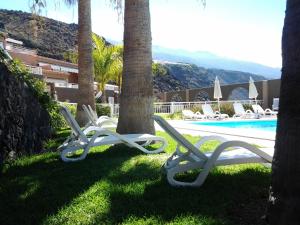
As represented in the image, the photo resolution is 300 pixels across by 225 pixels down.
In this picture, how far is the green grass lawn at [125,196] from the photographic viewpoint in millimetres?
3682

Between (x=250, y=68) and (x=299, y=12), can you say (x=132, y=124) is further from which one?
(x=250, y=68)

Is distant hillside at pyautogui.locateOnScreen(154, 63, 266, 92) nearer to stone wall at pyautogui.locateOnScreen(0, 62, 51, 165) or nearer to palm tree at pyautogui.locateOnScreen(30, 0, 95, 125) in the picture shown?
palm tree at pyautogui.locateOnScreen(30, 0, 95, 125)

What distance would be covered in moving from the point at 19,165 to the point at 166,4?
485 centimetres

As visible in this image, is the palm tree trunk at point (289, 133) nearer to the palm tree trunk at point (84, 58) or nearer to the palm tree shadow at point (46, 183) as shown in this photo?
the palm tree shadow at point (46, 183)

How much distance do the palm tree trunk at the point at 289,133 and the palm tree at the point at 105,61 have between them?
103 ft

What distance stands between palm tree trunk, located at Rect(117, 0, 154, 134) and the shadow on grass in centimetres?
222

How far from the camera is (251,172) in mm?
5344

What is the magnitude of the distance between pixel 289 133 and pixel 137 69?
586 cm

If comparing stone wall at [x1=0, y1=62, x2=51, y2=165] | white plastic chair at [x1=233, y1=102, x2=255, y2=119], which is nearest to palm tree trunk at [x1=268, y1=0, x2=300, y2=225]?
stone wall at [x1=0, y1=62, x2=51, y2=165]

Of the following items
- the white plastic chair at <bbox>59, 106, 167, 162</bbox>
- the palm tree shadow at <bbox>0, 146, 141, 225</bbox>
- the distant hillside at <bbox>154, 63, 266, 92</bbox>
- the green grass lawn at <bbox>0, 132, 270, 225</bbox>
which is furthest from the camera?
the distant hillside at <bbox>154, 63, 266, 92</bbox>

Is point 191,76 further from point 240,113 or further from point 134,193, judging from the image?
point 134,193

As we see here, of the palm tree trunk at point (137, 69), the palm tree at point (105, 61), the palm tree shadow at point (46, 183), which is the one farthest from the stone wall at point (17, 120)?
the palm tree at point (105, 61)

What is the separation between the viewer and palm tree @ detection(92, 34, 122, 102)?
112ft

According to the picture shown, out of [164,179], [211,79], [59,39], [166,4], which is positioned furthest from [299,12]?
[211,79]
